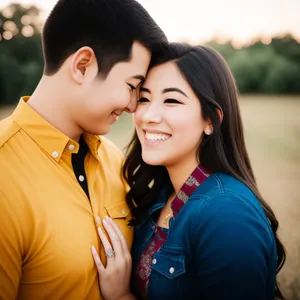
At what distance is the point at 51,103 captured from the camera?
173 cm

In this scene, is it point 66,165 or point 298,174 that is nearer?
point 66,165

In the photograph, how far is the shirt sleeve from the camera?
4.61 feet

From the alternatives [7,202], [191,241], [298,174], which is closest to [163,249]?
[191,241]

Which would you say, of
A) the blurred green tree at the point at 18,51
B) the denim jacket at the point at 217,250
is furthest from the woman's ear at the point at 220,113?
the blurred green tree at the point at 18,51

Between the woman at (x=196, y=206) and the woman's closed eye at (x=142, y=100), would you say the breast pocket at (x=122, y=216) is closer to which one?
the woman at (x=196, y=206)

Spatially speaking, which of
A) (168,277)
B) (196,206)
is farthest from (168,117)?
(168,277)

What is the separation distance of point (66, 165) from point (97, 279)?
64 cm

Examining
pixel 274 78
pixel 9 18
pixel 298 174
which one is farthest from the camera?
pixel 9 18

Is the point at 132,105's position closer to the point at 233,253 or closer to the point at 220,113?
the point at 220,113

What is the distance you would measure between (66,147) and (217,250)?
3.14 ft

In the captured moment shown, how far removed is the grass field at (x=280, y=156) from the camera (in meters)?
4.38

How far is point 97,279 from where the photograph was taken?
1.71 metres

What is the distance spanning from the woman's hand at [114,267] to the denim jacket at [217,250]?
15cm

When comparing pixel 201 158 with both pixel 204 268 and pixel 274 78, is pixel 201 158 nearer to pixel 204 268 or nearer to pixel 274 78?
pixel 204 268
